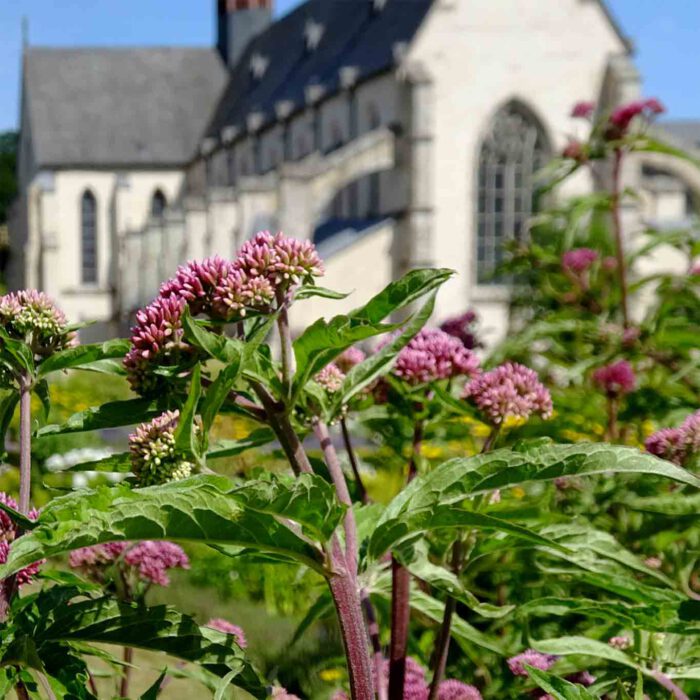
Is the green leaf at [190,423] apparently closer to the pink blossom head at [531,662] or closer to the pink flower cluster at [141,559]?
the pink blossom head at [531,662]

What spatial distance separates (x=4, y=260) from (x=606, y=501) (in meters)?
61.0

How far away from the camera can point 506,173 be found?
28594 mm

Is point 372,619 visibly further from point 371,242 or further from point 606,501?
point 371,242

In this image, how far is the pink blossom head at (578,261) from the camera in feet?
13.4

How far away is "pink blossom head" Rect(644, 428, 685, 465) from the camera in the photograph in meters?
2.14

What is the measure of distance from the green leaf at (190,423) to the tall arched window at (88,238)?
45809mm

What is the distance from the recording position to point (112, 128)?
47.7 metres

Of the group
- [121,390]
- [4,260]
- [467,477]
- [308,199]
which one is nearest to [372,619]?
[467,477]


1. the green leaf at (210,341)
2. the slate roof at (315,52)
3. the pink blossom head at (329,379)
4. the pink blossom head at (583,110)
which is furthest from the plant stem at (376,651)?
the slate roof at (315,52)

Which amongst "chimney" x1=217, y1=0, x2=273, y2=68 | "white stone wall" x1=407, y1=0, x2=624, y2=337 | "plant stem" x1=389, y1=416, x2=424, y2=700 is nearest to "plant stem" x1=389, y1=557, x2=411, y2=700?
"plant stem" x1=389, y1=416, x2=424, y2=700

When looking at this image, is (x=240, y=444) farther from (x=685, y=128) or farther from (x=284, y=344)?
(x=685, y=128)

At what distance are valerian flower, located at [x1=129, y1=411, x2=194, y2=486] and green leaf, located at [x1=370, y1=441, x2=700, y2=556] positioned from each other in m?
0.26

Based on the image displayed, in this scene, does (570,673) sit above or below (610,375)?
below

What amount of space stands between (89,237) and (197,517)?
46.3m
